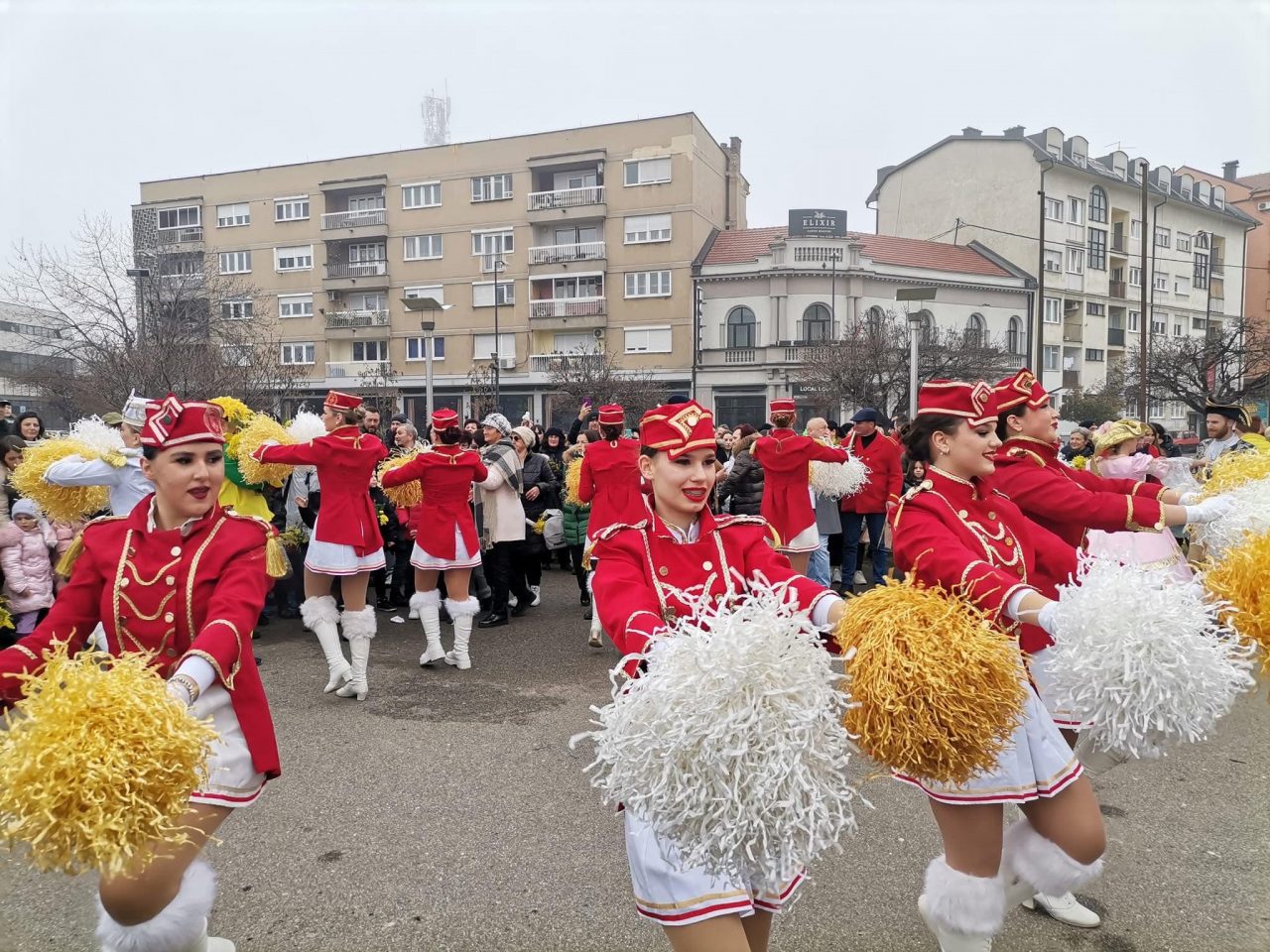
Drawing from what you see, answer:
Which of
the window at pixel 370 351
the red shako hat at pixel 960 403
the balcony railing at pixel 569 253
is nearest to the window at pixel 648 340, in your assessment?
the balcony railing at pixel 569 253

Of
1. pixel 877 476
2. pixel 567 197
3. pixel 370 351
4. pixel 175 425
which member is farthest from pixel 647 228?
pixel 175 425

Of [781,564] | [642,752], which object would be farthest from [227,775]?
[781,564]

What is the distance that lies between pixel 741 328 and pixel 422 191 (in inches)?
740

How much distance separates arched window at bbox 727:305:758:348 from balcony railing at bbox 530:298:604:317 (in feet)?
21.4

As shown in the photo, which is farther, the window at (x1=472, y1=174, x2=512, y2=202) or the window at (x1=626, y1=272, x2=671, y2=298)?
the window at (x1=472, y1=174, x2=512, y2=202)

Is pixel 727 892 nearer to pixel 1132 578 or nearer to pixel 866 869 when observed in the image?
pixel 1132 578

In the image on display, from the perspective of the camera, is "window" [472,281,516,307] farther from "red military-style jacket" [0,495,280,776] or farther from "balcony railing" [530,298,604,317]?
"red military-style jacket" [0,495,280,776]

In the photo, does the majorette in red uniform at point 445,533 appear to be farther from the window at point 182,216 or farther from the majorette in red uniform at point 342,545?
the window at point 182,216

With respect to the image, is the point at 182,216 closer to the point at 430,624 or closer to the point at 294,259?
the point at 294,259

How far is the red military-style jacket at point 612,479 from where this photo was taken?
7570mm


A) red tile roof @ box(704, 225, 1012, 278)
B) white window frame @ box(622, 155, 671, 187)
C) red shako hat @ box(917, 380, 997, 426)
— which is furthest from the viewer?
red tile roof @ box(704, 225, 1012, 278)

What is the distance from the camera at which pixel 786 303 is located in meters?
38.3

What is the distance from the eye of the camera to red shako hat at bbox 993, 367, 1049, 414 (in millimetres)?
3617

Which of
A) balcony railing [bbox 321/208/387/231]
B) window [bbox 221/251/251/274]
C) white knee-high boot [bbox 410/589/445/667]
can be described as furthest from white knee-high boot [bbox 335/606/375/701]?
window [bbox 221/251/251/274]
